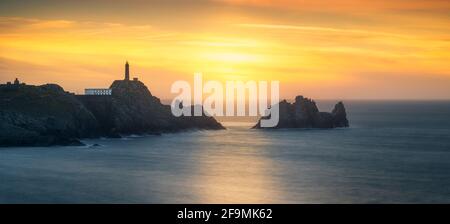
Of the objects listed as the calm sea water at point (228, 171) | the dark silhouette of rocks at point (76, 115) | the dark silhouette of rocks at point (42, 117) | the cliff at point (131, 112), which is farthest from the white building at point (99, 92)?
the calm sea water at point (228, 171)

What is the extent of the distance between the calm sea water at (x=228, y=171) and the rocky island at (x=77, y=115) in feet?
20.1

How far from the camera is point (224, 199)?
8344 cm

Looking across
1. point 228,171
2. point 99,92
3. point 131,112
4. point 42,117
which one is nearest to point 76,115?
point 42,117

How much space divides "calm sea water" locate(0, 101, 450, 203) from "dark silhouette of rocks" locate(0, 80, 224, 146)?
621 cm

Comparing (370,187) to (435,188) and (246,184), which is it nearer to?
(435,188)

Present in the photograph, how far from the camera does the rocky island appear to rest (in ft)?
466

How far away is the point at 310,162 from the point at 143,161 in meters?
28.8

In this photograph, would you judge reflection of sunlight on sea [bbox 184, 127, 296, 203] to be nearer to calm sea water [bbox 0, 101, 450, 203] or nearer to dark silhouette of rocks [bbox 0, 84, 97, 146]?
calm sea water [bbox 0, 101, 450, 203]

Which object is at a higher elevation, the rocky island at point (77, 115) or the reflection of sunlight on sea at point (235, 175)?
the rocky island at point (77, 115)

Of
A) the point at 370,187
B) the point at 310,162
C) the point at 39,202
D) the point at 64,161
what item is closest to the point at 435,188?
the point at 370,187

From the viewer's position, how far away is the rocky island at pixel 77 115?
466ft

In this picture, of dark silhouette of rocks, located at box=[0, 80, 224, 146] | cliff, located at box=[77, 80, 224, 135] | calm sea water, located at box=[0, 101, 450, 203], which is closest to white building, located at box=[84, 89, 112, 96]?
cliff, located at box=[77, 80, 224, 135]

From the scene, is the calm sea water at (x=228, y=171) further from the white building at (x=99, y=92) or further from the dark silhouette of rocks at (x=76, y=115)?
the white building at (x=99, y=92)
